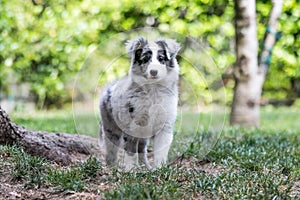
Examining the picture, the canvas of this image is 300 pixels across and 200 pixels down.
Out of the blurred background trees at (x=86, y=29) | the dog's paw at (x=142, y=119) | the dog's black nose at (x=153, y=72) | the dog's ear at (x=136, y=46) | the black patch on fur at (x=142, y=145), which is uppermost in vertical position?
the blurred background trees at (x=86, y=29)

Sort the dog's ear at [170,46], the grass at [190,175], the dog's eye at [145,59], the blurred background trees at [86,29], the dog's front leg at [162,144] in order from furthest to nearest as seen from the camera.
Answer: the blurred background trees at [86,29] → the dog's front leg at [162,144] → the dog's ear at [170,46] → the dog's eye at [145,59] → the grass at [190,175]

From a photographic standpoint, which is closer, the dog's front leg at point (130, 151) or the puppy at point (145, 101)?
the puppy at point (145, 101)

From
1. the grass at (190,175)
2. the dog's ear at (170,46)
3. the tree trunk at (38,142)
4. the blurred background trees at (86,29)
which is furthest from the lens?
the blurred background trees at (86,29)

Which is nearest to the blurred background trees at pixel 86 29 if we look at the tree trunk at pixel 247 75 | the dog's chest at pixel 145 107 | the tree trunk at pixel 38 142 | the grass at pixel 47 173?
the tree trunk at pixel 247 75

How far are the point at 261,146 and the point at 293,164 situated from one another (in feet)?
3.60

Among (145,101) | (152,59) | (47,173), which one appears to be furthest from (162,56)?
(47,173)

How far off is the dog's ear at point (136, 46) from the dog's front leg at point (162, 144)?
82cm

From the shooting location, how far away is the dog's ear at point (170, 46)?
14.8ft

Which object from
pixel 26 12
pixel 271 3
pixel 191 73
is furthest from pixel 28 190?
pixel 26 12

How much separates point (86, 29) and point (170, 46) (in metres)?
6.93

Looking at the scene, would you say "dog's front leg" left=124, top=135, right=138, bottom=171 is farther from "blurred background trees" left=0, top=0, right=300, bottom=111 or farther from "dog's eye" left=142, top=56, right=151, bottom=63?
"blurred background trees" left=0, top=0, right=300, bottom=111

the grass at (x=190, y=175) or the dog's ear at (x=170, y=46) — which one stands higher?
the dog's ear at (x=170, y=46)

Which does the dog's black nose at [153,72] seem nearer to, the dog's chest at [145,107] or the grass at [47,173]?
the dog's chest at [145,107]

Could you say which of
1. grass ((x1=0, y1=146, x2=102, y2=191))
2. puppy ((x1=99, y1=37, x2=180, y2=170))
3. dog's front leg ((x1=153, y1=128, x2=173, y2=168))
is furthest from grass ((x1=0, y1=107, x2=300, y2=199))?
puppy ((x1=99, y1=37, x2=180, y2=170))
